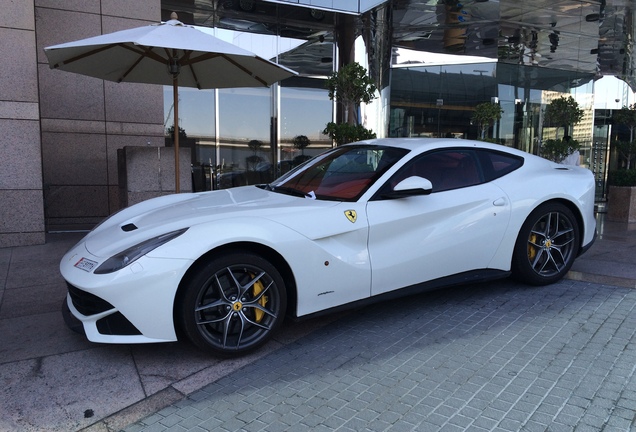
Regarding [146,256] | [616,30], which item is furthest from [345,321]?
[616,30]

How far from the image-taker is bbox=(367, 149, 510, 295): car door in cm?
390

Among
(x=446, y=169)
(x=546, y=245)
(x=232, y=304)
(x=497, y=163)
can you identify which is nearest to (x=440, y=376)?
(x=232, y=304)

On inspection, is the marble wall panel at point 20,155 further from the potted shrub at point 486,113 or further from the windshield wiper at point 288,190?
the potted shrub at point 486,113

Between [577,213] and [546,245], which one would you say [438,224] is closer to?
[546,245]

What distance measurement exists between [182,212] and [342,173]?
148cm

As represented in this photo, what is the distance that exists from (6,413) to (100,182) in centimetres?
728

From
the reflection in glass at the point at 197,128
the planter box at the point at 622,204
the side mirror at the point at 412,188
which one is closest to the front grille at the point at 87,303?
the side mirror at the point at 412,188

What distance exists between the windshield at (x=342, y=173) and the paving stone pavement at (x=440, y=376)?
3.59 feet

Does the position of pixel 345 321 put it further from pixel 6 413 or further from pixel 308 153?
pixel 308 153

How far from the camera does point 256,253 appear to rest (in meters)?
3.50

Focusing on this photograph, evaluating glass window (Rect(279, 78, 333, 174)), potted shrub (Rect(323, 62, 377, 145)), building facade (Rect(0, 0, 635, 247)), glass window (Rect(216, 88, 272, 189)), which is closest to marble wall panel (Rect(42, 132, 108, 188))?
building facade (Rect(0, 0, 635, 247))

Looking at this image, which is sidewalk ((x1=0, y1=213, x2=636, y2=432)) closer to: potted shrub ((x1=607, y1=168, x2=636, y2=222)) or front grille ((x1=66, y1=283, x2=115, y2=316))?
front grille ((x1=66, y1=283, x2=115, y2=316))

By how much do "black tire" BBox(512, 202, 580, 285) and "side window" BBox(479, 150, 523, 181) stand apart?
1.57 feet

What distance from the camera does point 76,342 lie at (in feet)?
12.2
